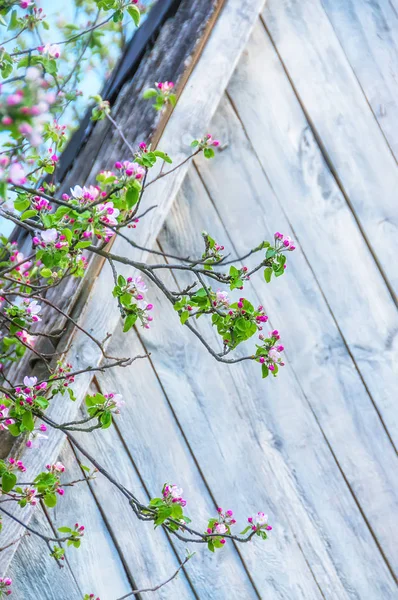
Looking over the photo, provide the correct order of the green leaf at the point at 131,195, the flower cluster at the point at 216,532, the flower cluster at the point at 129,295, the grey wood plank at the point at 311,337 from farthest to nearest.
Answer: the grey wood plank at the point at 311,337, the flower cluster at the point at 216,532, the flower cluster at the point at 129,295, the green leaf at the point at 131,195

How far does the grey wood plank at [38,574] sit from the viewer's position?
1353 millimetres

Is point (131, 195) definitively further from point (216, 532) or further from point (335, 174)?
point (335, 174)

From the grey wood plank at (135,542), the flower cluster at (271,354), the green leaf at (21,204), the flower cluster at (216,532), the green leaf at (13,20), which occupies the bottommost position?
the flower cluster at (216,532)

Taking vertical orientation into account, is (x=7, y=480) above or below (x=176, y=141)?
below

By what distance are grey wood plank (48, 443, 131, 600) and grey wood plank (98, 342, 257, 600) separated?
0.12 metres

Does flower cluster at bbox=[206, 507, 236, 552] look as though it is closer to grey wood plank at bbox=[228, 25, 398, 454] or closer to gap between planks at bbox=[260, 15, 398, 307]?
grey wood plank at bbox=[228, 25, 398, 454]

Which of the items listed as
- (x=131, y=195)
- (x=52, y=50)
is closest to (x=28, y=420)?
→ (x=131, y=195)

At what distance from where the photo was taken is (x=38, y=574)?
136cm

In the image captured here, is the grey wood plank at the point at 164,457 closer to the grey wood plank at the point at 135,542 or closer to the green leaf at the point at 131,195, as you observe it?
the grey wood plank at the point at 135,542

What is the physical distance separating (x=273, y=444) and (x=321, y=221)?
484 millimetres

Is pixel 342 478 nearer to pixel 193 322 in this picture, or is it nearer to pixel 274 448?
pixel 274 448

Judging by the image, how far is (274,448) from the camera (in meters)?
1.43

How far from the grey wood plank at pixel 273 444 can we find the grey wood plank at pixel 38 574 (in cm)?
35

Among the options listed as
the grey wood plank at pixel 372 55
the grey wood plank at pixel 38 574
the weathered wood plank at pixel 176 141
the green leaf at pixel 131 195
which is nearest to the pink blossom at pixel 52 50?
the weathered wood plank at pixel 176 141
